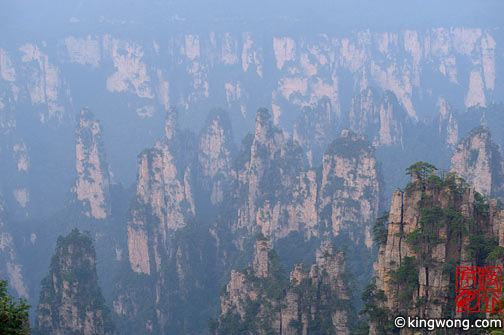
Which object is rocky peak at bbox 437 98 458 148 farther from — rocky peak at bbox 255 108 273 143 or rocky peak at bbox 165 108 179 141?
rocky peak at bbox 165 108 179 141

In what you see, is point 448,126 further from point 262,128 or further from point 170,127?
point 170,127

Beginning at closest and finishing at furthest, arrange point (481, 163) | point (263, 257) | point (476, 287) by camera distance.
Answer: point (476, 287) < point (263, 257) < point (481, 163)

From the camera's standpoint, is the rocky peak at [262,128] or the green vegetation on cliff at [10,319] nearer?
the green vegetation on cliff at [10,319]

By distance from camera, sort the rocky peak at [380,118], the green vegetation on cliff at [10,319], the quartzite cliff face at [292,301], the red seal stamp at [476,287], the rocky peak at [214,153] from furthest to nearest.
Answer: the rocky peak at [380,118]
the rocky peak at [214,153]
the quartzite cliff face at [292,301]
the red seal stamp at [476,287]
the green vegetation on cliff at [10,319]

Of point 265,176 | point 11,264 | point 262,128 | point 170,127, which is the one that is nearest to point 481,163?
point 265,176

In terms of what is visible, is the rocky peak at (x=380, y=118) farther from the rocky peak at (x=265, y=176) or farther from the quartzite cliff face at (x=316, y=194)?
the quartzite cliff face at (x=316, y=194)

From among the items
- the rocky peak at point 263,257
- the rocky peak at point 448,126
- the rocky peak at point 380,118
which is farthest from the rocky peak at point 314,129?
the rocky peak at point 263,257
